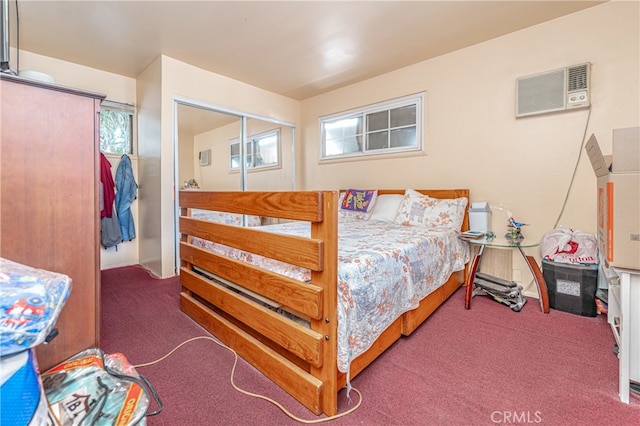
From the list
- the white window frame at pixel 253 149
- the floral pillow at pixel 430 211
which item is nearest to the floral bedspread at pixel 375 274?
the floral pillow at pixel 430 211

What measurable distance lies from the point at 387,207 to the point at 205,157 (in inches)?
93.0

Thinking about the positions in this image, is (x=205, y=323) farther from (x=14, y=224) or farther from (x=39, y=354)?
(x=14, y=224)

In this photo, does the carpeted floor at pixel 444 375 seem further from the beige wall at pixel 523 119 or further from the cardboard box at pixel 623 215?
the beige wall at pixel 523 119

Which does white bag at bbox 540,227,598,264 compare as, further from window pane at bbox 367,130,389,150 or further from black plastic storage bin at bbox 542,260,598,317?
window pane at bbox 367,130,389,150

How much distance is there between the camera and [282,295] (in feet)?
4.26

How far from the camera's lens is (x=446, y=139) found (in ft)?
9.83

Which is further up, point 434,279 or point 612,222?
point 612,222

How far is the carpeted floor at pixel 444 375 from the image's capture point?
1180mm

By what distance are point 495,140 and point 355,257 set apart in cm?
215

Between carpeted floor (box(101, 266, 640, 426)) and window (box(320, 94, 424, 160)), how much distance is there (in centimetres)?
206

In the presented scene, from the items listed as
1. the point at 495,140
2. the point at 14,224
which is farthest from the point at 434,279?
the point at 14,224

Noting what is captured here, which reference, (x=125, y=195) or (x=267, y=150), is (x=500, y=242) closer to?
(x=267, y=150)

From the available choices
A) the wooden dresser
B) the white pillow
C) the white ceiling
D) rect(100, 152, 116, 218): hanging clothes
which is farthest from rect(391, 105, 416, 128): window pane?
rect(100, 152, 116, 218): hanging clothes

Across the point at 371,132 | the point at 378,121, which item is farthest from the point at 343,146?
the point at 378,121
